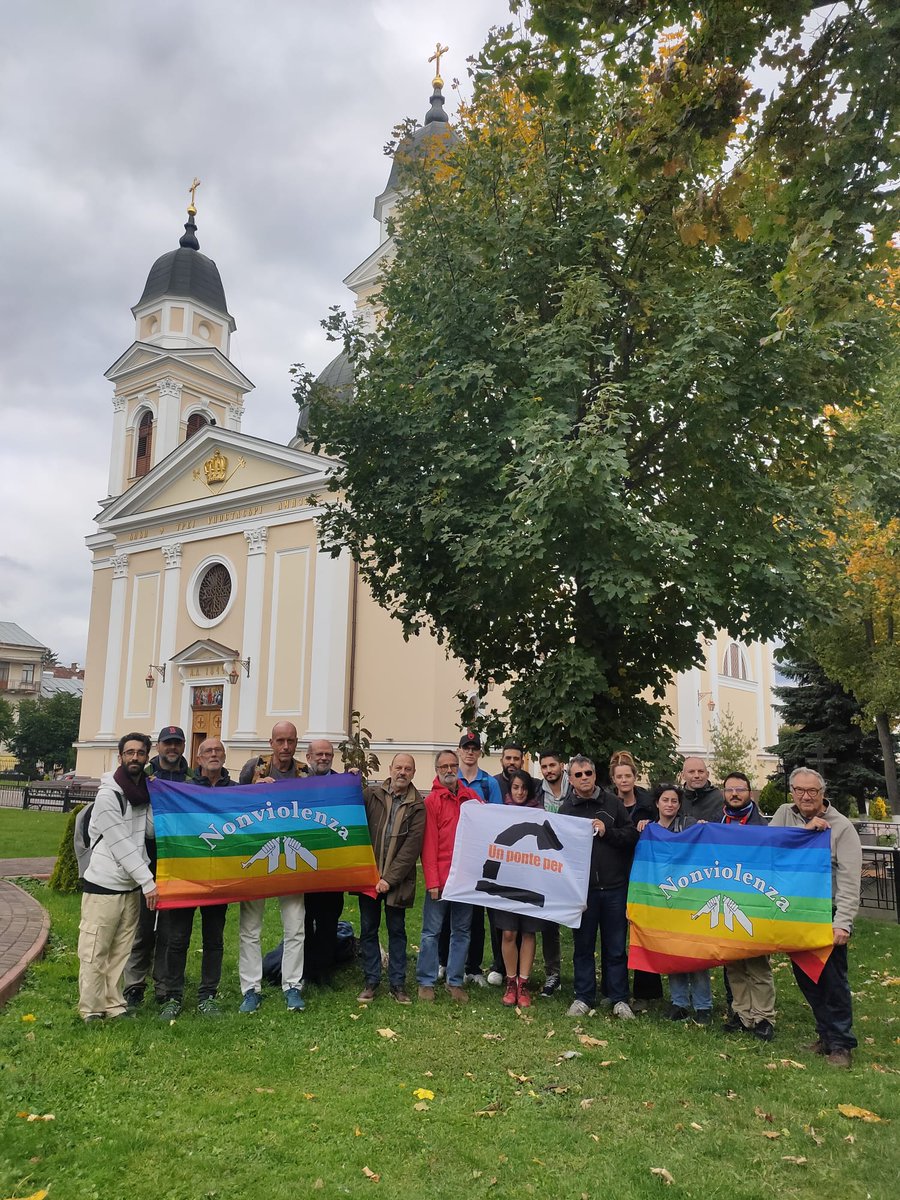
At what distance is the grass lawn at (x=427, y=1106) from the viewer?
13.7 feet

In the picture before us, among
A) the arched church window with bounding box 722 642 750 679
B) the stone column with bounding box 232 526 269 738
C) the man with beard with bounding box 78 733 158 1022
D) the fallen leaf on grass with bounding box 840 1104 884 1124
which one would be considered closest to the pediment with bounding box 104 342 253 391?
the stone column with bounding box 232 526 269 738

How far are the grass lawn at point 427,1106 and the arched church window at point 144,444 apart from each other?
32.2 metres

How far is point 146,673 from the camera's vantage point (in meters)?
32.0

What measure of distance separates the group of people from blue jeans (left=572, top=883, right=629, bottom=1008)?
0.01 metres

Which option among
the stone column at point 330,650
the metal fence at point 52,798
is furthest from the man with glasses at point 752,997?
the metal fence at point 52,798

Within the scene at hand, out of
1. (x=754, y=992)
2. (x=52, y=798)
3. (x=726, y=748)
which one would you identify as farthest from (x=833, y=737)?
(x=52, y=798)

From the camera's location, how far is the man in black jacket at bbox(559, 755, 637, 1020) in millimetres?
7039

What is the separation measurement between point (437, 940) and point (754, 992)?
7.79 feet

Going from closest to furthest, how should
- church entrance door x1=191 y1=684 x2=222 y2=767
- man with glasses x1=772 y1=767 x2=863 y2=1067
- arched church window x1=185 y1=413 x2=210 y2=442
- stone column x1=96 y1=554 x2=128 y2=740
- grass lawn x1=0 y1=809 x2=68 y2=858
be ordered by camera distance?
man with glasses x1=772 y1=767 x2=863 y2=1067
grass lawn x1=0 y1=809 x2=68 y2=858
church entrance door x1=191 y1=684 x2=222 y2=767
stone column x1=96 y1=554 x2=128 y2=740
arched church window x1=185 y1=413 x2=210 y2=442

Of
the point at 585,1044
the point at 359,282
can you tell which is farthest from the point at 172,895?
the point at 359,282

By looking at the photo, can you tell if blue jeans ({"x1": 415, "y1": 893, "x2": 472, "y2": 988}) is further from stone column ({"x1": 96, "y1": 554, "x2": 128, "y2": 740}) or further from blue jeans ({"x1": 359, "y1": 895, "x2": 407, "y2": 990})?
stone column ({"x1": 96, "y1": 554, "x2": 128, "y2": 740})

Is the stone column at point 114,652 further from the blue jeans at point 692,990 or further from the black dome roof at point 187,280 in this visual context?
the blue jeans at point 692,990

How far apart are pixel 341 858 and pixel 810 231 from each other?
5.51m

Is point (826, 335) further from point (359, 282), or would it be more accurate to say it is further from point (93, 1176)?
point (359, 282)
